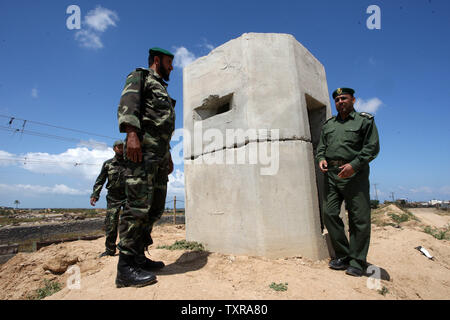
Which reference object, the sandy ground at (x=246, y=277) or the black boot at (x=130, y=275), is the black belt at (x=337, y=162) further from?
the black boot at (x=130, y=275)

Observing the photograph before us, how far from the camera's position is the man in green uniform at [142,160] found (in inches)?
70.2

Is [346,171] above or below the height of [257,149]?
below

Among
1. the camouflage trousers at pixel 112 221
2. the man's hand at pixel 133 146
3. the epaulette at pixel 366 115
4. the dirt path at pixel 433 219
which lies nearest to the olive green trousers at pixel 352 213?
the epaulette at pixel 366 115

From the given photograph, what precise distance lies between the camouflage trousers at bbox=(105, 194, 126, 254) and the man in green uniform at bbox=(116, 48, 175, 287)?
58.0 inches

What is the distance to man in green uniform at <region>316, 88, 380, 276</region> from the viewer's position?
2.21 meters

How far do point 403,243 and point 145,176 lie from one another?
3.92 m

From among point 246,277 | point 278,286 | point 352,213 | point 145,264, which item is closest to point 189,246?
point 145,264

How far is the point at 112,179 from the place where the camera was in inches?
141

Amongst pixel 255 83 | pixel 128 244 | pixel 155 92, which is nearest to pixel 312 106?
pixel 255 83

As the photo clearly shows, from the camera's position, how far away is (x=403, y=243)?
12.0ft

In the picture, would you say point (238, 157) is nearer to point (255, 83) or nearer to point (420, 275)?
point (255, 83)

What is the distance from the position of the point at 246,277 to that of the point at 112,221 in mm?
2276

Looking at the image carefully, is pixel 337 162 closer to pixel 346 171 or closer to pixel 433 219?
pixel 346 171

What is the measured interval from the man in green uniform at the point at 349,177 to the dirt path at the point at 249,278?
24 centimetres
